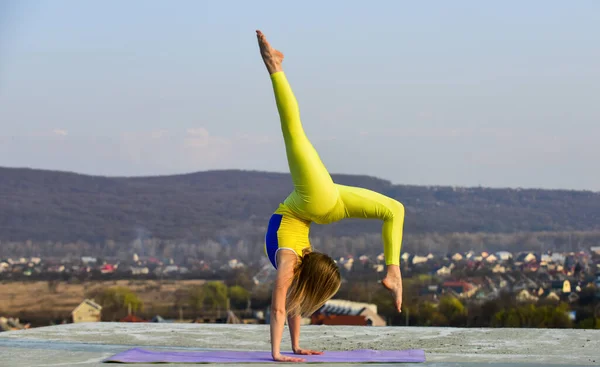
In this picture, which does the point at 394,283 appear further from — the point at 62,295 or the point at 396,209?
the point at 62,295

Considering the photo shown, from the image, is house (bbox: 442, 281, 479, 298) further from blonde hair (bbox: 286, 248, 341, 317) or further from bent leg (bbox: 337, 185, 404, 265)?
bent leg (bbox: 337, 185, 404, 265)

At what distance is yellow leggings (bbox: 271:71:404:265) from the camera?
6.52 metres

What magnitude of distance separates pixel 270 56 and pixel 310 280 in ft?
5.59

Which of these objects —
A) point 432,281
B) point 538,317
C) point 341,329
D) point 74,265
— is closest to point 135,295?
point 74,265

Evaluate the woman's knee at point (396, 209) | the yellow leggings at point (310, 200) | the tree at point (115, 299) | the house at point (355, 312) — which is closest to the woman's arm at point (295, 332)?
the yellow leggings at point (310, 200)

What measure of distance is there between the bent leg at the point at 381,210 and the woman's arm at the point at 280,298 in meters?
0.59

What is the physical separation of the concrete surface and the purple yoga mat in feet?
0.59

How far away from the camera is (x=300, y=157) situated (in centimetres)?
650

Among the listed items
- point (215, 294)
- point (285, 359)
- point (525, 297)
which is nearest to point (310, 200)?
point (285, 359)

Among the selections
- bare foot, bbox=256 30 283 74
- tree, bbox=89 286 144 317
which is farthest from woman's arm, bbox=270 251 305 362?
tree, bbox=89 286 144 317

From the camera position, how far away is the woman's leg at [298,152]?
21.4 feet

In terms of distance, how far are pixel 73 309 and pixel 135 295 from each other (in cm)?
353

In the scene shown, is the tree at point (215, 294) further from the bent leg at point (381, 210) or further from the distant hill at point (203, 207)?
the bent leg at point (381, 210)

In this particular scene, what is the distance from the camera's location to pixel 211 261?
48.2 meters
